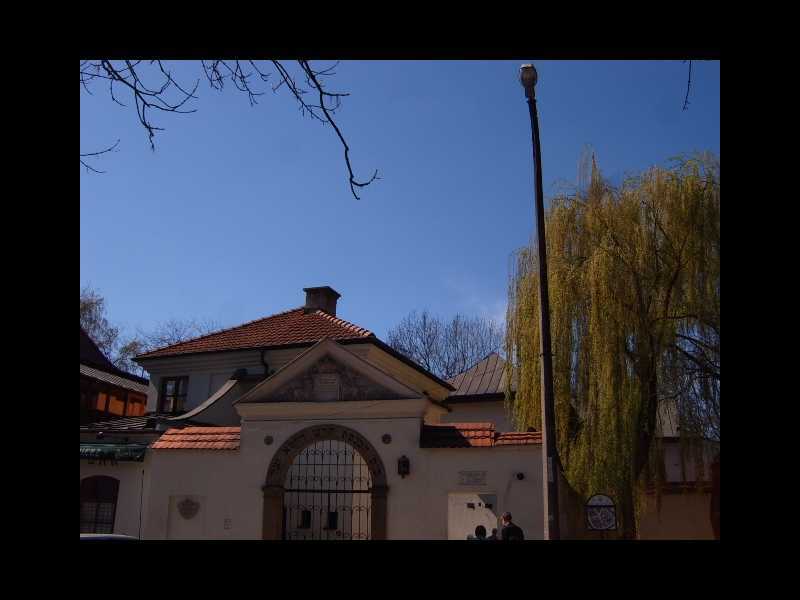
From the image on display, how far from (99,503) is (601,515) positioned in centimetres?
1168

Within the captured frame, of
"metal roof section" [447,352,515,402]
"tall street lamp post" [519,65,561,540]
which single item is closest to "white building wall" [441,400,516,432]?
"metal roof section" [447,352,515,402]

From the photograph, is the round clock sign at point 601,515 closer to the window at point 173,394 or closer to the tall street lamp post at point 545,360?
the tall street lamp post at point 545,360

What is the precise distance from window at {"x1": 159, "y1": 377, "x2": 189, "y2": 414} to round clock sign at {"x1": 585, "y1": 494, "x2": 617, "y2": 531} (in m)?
17.1

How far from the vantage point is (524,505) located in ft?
47.4

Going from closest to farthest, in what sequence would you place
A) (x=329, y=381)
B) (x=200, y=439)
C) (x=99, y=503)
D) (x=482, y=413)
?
1. (x=329, y=381)
2. (x=200, y=439)
3. (x=99, y=503)
4. (x=482, y=413)

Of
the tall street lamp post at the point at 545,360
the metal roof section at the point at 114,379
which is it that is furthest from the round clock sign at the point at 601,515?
the metal roof section at the point at 114,379

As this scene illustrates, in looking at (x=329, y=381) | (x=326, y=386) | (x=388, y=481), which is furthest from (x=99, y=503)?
(x=388, y=481)

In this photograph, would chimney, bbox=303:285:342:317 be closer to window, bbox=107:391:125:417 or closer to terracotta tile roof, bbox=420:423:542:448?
window, bbox=107:391:125:417

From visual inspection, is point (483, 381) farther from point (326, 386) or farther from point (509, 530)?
point (509, 530)

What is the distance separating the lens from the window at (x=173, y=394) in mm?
24531

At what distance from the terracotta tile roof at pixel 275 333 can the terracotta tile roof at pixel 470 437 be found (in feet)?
22.1

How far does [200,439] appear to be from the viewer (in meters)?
16.7

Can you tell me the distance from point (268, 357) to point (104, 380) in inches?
359
